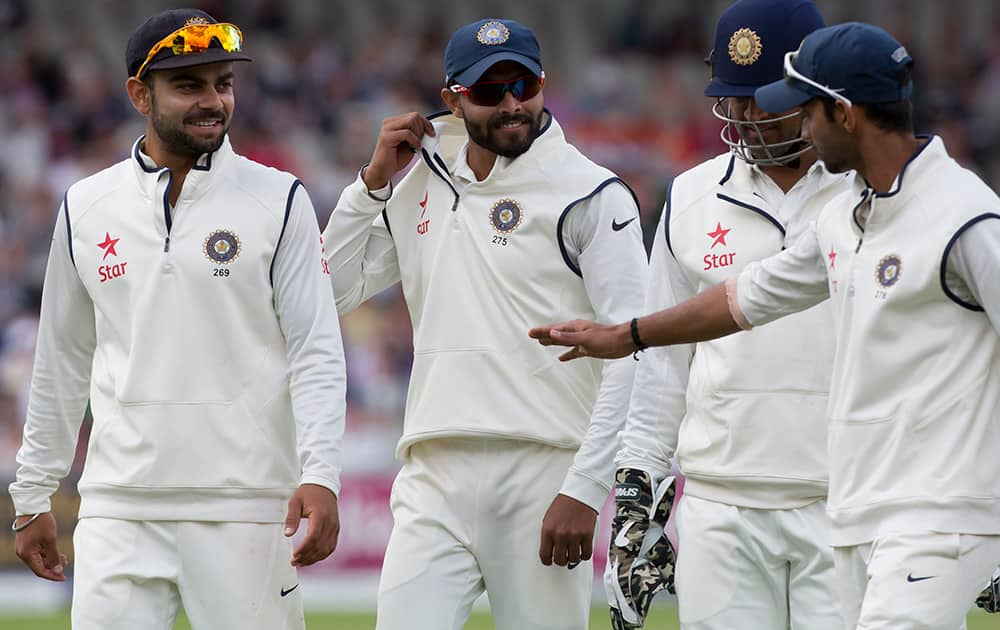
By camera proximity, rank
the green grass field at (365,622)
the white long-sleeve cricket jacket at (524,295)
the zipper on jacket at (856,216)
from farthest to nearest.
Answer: the green grass field at (365,622), the white long-sleeve cricket jacket at (524,295), the zipper on jacket at (856,216)

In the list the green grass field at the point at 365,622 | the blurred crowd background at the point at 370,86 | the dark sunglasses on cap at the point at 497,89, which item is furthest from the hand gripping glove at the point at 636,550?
the blurred crowd background at the point at 370,86

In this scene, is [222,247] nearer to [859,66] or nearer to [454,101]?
[454,101]

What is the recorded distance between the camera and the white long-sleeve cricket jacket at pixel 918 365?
392 centimetres

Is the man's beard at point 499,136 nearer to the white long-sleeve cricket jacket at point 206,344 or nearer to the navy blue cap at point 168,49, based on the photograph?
the white long-sleeve cricket jacket at point 206,344

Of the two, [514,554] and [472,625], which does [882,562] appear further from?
[472,625]

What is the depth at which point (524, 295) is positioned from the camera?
513 centimetres

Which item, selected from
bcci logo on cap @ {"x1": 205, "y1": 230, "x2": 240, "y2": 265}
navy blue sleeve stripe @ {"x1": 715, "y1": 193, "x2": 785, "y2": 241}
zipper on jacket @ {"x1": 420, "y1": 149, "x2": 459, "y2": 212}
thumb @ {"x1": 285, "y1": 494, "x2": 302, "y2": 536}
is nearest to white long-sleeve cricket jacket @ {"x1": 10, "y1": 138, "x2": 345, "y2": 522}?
bcci logo on cap @ {"x1": 205, "y1": 230, "x2": 240, "y2": 265}

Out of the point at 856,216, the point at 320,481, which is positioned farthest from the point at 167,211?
the point at 856,216

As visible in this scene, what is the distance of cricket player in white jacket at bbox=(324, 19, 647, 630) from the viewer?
16.5ft

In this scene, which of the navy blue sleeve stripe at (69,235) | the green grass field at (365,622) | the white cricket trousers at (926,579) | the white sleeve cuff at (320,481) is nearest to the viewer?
the white cricket trousers at (926,579)

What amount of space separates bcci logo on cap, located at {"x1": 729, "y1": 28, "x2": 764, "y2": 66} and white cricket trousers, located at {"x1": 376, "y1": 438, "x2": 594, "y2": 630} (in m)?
1.25

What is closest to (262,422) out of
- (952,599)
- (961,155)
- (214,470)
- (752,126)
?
(214,470)

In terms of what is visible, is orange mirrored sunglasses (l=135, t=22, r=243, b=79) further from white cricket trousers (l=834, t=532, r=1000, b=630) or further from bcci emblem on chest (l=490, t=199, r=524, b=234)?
white cricket trousers (l=834, t=532, r=1000, b=630)

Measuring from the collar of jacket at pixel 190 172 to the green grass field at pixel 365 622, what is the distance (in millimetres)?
5463
